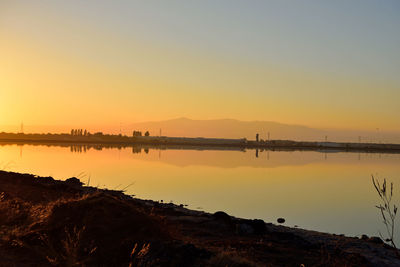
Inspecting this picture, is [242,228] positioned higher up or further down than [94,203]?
further down

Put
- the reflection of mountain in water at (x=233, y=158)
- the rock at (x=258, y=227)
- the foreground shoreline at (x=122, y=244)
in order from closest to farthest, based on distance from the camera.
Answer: the foreground shoreline at (x=122, y=244) < the rock at (x=258, y=227) < the reflection of mountain in water at (x=233, y=158)

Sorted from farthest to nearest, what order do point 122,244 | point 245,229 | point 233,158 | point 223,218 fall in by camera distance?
point 233,158 → point 223,218 → point 245,229 → point 122,244

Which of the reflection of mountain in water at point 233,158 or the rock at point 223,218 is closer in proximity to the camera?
the rock at point 223,218

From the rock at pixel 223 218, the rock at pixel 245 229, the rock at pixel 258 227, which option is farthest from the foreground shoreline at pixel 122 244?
the rock at pixel 223 218

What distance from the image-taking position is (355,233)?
2128 centimetres

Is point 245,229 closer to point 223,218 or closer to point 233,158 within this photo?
point 223,218

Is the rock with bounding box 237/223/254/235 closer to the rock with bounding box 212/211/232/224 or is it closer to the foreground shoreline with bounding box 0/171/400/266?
the foreground shoreline with bounding box 0/171/400/266

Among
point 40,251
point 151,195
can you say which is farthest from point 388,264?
point 151,195

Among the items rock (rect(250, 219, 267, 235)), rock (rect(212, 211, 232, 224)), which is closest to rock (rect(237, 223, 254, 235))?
rock (rect(250, 219, 267, 235))

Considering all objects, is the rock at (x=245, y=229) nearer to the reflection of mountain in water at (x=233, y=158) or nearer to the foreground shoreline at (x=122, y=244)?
the foreground shoreline at (x=122, y=244)

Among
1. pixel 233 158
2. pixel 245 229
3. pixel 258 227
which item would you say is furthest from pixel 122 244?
pixel 233 158

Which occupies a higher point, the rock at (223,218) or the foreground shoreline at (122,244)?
the foreground shoreline at (122,244)

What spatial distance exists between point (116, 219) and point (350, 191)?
3275 centimetres

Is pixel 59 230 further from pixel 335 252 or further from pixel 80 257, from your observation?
pixel 335 252
